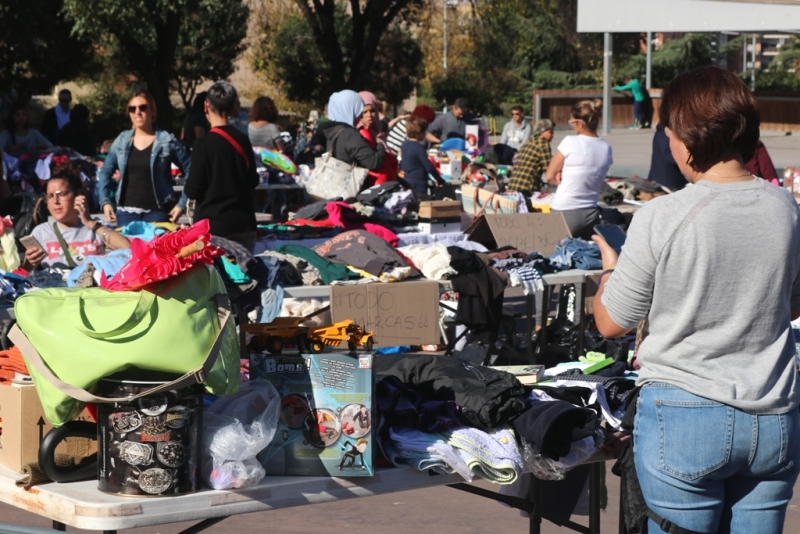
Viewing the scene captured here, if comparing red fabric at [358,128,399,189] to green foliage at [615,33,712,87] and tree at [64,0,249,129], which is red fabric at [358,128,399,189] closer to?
tree at [64,0,249,129]

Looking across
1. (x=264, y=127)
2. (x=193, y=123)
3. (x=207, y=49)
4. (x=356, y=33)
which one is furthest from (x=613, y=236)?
(x=207, y=49)

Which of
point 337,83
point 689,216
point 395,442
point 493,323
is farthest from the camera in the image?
point 337,83

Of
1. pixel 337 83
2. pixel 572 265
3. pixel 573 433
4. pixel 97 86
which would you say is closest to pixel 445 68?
pixel 97 86

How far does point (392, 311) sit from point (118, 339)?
3263 millimetres

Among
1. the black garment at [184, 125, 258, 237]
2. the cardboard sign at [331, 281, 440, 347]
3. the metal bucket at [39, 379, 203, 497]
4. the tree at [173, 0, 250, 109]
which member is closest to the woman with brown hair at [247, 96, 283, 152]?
the black garment at [184, 125, 258, 237]

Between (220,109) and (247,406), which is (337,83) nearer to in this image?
(220,109)

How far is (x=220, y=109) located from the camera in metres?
6.21

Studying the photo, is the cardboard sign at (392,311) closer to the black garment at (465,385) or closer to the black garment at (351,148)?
the black garment at (465,385)

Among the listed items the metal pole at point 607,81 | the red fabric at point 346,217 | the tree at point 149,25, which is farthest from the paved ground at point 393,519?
the metal pole at point 607,81

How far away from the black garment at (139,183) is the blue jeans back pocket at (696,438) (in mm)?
5471

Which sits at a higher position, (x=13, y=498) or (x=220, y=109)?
(x=220, y=109)

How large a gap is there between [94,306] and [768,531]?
5.62 feet

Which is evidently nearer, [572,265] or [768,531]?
[768,531]

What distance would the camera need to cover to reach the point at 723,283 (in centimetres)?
241
